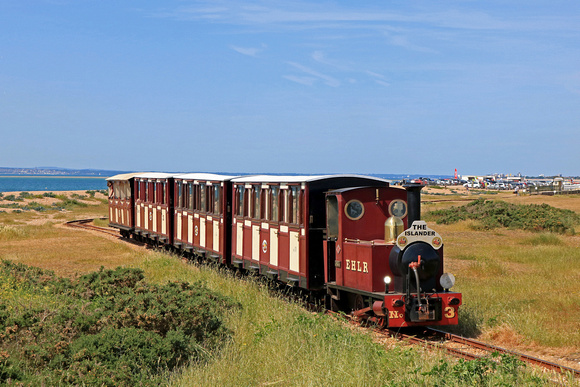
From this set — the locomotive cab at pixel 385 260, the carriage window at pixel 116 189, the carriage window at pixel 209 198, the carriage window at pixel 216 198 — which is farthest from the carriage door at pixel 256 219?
the carriage window at pixel 116 189

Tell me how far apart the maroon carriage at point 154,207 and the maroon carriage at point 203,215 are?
0.55 meters

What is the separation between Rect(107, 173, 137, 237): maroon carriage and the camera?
31688 mm

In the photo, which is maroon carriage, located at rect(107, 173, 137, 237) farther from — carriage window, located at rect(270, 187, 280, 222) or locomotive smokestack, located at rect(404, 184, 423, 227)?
locomotive smokestack, located at rect(404, 184, 423, 227)

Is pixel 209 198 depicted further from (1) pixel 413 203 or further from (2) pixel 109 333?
(2) pixel 109 333

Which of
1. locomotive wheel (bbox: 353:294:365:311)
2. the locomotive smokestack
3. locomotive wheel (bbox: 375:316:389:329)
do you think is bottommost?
locomotive wheel (bbox: 375:316:389:329)

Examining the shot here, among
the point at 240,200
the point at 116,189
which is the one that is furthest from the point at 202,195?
the point at 116,189

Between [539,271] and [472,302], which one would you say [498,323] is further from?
[539,271]

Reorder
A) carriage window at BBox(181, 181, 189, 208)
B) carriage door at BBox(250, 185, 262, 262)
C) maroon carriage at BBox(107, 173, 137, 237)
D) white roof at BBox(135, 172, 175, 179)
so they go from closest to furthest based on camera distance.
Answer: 1. carriage door at BBox(250, 185, 262, 262)
2. carriage window at BBox(181, 181, 189, 208)
3. white roof at BBox(135, 172, 175, 179)
4. maroon carriage at BBox(107, 173, 137, 237)

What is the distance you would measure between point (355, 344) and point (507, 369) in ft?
7.69

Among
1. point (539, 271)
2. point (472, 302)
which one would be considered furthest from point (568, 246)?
point (472, 302)

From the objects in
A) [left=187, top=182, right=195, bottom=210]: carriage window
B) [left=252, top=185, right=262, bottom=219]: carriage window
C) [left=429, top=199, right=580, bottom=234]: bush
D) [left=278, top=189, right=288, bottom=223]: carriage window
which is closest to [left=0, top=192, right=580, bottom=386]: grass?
[left=278, top=189, right=288, bottom=223]: carriage window

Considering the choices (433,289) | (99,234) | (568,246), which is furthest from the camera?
(99,234)

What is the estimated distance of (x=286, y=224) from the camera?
14.9 meters

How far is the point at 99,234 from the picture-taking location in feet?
117
